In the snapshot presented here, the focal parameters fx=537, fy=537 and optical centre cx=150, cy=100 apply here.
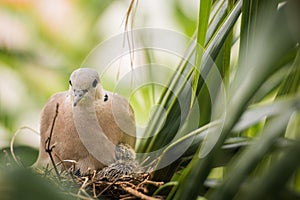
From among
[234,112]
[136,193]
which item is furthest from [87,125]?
[234,112]

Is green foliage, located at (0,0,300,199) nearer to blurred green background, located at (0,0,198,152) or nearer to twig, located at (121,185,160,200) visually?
twig, located at (121,185,160,200)

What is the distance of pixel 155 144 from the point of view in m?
0.99

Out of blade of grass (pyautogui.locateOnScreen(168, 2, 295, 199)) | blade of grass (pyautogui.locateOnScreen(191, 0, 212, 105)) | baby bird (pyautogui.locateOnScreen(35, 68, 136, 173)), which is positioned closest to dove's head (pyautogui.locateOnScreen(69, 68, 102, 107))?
baby bird (pyautogui.locateOnScreen(35, 68, 136, 173))

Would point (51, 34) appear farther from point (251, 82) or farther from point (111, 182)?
point (251, 82)

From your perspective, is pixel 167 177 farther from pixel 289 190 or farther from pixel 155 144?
pixel 289 190

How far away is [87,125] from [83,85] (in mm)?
92

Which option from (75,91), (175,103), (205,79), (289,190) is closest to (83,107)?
(75,91)

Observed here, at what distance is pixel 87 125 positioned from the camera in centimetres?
115

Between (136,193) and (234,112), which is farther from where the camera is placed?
(136,193)

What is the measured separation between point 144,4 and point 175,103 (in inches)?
31.1

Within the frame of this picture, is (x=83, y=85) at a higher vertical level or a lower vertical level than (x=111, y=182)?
higher

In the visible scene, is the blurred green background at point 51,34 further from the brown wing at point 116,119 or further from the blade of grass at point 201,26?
the blade of grass at point 201,26

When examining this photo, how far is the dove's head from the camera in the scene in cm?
110

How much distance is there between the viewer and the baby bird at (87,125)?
1122 millimetres
